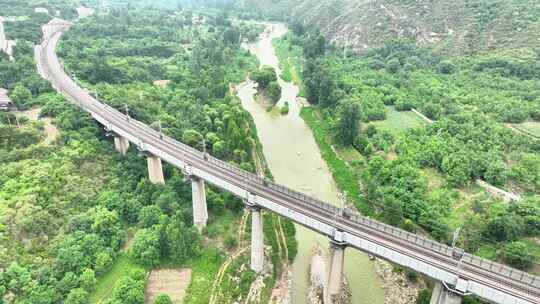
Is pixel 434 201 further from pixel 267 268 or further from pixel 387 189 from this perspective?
pixel 267 268

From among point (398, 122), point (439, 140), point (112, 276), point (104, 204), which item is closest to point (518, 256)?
point (439, 140)

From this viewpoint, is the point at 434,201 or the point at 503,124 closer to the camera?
the point at 434,201

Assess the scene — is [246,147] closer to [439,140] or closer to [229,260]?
[229,260]

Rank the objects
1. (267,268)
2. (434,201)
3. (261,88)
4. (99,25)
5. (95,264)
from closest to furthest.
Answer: (95,264) < (267,268) < (434,201) < (261,88) < (99,25)

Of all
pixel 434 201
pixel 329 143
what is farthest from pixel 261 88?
pixel 434 201

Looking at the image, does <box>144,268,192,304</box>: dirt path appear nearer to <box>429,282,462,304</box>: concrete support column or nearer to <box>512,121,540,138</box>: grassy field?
<box>429,282,462,304</box>: concrete support column

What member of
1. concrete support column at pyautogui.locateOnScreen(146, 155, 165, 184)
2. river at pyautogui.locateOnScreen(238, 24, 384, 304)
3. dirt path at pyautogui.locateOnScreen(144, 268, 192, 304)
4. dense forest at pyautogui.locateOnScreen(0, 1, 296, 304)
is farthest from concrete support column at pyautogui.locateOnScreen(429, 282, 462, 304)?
concrete support column at pyautogui.locateOnScreen(146, 155, 165, 184)
